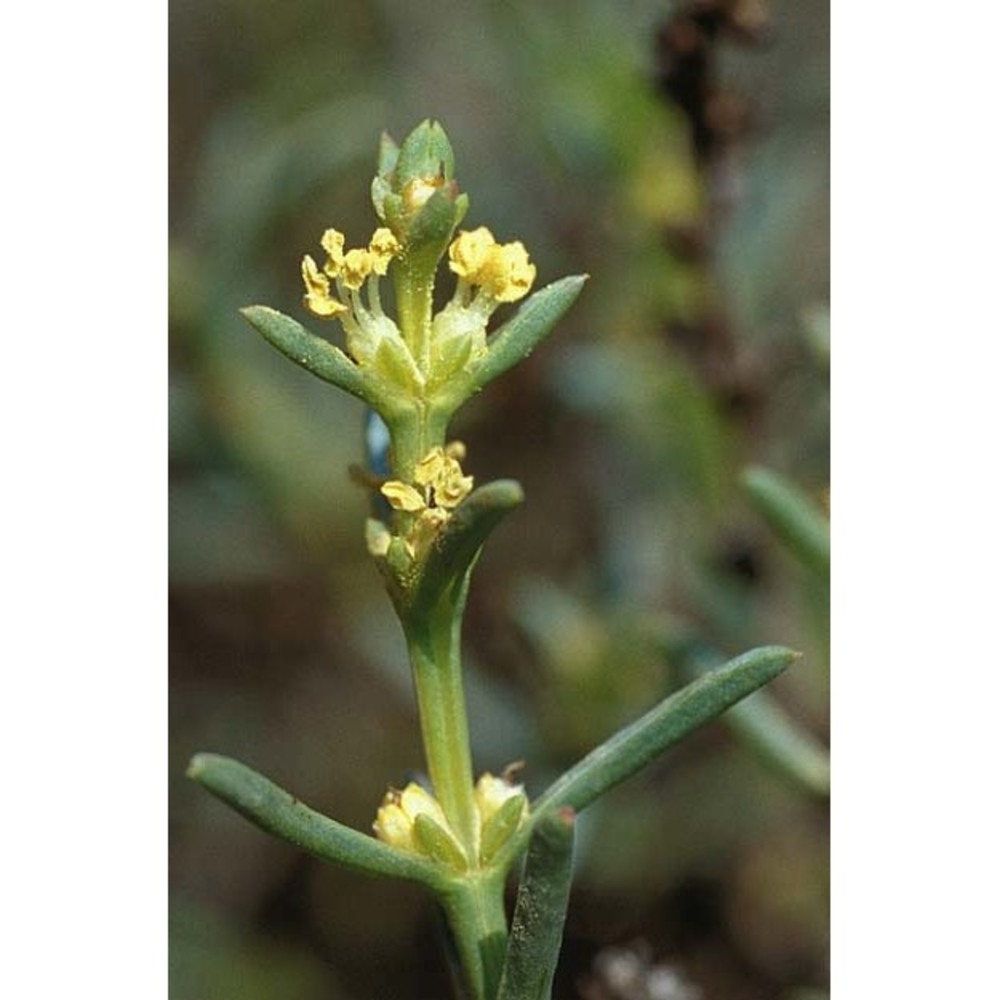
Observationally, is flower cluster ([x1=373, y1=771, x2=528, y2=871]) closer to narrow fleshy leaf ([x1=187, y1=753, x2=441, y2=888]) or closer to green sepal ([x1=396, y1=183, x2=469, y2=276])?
narrow fleshy leaf ([x1=187, y1=753, x2=441, y2=888])

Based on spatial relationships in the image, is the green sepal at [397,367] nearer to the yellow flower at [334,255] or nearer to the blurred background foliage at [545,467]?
the yellow flower at [334,255]

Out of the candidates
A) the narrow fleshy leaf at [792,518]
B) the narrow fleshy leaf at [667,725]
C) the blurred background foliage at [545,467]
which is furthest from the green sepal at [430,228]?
the blurred background foliage at [545,467]

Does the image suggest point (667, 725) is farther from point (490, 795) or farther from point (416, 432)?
point (416, 432)

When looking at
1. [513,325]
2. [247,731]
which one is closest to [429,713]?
[513,325]

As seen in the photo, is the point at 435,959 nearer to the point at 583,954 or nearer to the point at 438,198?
the point at 583,954

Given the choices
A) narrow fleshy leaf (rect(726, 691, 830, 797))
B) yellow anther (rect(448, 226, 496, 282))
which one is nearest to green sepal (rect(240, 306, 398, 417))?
yellow anther (rect(448, 226, 496, 282))

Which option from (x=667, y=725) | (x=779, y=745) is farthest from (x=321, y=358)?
(x=779, y=745)
